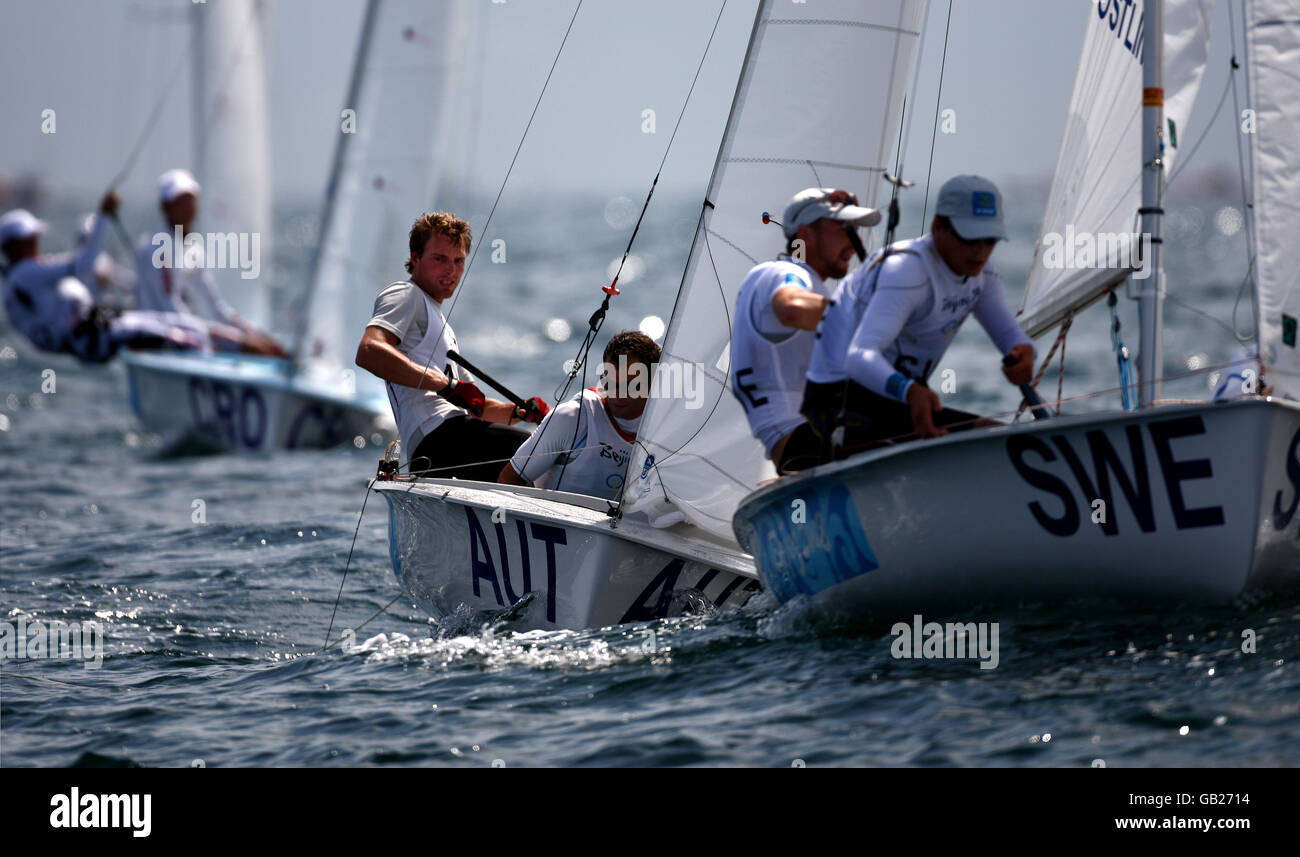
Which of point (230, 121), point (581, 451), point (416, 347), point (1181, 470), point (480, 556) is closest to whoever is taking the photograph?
point (1181, 470)

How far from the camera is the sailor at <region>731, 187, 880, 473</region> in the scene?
453 centimetres

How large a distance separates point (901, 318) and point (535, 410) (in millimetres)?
2060

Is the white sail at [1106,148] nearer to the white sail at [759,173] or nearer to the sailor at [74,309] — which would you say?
the white sail at [759,173]

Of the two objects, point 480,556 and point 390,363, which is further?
point 390,363

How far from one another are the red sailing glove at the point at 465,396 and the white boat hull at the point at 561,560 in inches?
→ 13.4

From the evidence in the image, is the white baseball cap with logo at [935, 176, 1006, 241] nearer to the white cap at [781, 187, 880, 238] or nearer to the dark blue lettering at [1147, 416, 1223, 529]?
the white cap at [781, 187, 880, 238]

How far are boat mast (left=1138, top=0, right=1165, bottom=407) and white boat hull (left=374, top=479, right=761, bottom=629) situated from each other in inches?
54.8

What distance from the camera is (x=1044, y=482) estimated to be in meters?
3.99

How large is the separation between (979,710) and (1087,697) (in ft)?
0.88

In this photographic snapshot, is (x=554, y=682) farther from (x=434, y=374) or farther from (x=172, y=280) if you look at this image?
(x=172, y=280)

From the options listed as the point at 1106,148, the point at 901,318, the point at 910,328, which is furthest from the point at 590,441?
the point at 1106,148

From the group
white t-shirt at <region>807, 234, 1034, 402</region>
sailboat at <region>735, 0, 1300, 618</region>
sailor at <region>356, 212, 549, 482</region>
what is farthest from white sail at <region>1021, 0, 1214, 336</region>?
sailor at <region>356, 212, 549, 482</region>
